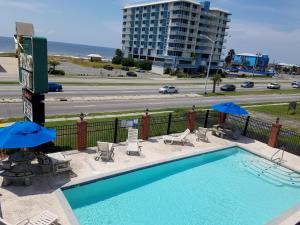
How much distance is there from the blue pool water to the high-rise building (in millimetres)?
79501

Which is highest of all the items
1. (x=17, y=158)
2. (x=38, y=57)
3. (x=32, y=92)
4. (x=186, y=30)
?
(x=186, y=30)

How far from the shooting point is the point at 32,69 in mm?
12547

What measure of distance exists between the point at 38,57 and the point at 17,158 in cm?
445

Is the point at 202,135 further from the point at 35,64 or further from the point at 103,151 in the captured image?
the point at 35,64

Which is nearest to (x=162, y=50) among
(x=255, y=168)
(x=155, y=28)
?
(x=155, y=28)

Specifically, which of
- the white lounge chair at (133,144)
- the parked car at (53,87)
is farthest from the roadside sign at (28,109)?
the parked car at (53,87)

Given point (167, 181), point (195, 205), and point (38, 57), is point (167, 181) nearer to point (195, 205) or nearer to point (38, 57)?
point (195, 205)

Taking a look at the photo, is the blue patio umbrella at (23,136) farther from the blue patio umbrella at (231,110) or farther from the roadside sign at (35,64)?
the blue patio umbrella at (231,110)

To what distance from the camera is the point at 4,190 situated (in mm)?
10547

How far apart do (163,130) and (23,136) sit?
36.5 feet

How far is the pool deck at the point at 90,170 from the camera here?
380 inches

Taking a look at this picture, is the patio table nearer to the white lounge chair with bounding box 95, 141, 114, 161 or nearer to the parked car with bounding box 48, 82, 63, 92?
the white lounge chair with bounding box 95, 141, 114, 161

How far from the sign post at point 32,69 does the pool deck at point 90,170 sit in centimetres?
277

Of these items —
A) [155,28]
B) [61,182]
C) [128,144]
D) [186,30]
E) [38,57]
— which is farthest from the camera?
[155,28]
